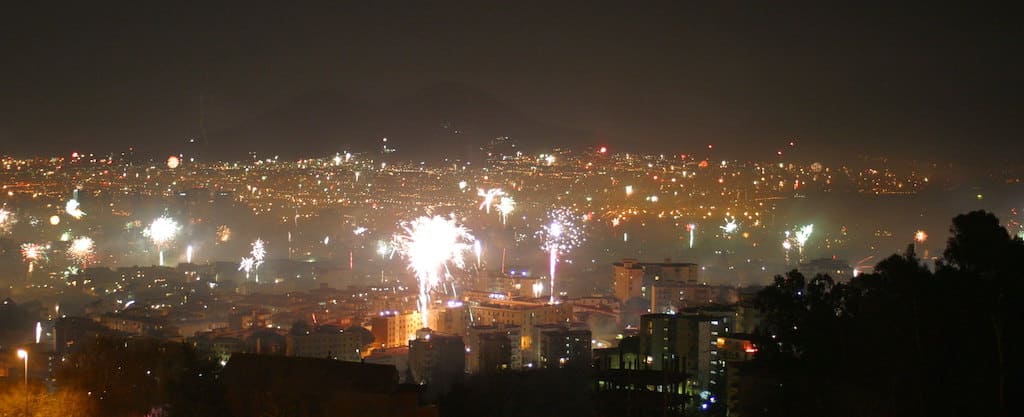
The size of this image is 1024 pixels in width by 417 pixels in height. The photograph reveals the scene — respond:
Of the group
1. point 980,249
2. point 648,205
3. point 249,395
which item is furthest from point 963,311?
point 648,205

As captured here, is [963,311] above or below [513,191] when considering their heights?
below

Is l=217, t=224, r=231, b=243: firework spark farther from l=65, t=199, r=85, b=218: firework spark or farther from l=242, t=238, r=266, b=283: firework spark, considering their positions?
l=65, t=199, r=85, b=218: firework spark

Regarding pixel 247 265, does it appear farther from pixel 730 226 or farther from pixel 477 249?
pixel 730 226

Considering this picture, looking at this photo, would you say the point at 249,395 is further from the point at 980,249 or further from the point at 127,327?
the point at 127,327

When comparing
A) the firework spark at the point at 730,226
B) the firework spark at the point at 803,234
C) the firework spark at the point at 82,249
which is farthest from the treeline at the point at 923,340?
the firework spark at the point at 82,249

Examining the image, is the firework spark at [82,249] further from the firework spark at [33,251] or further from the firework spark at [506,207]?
the firework spark at [506,207]

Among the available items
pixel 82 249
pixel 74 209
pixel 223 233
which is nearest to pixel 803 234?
pixel 223 233
